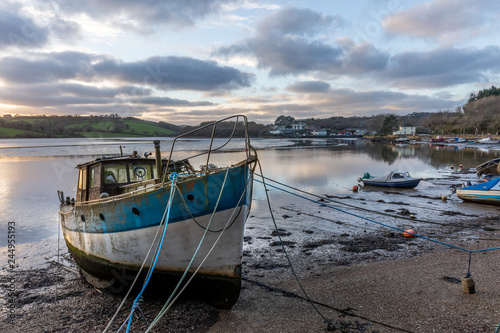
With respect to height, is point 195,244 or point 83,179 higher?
point 83,179

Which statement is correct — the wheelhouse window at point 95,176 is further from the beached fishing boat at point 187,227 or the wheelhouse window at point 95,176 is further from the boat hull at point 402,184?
the boat hull at point 402,184

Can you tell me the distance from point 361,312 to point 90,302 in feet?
22.1

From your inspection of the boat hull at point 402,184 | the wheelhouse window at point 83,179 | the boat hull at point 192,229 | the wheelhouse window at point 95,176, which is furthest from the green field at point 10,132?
the boat hull at point 192,229

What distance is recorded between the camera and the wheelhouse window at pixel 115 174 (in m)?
9.04

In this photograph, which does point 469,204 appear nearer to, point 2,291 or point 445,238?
point 445,238

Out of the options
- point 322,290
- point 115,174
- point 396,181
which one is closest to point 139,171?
point 115,174

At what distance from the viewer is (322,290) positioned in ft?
25.4

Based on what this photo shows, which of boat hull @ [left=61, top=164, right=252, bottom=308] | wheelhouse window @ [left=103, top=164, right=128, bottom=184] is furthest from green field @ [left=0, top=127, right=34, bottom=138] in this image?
boat hull @ [left=61, top=164, right=252, bottom=308]

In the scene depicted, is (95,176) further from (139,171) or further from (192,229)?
(192,229)

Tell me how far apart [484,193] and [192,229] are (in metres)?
18.5

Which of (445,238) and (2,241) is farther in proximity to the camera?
(2,241)

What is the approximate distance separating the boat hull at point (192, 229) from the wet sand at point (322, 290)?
83 centimetres

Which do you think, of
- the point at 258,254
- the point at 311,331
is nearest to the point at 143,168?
the point at 258,254

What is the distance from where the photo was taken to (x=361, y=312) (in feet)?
21.5
